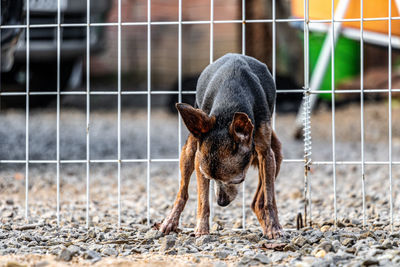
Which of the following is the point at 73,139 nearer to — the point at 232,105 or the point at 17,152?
the point at 17,152

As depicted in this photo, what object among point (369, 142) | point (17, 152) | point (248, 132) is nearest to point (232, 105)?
point (248, 132)

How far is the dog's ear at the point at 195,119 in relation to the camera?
3316mm

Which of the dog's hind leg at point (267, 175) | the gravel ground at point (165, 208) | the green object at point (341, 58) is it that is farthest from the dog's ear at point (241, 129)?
the green object at point (341, 58)

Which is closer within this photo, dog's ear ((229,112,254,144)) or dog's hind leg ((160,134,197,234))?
dog's ear ((229,112,254,144))

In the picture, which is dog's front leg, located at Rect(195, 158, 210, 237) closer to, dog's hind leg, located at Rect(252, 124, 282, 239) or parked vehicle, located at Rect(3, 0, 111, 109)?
dog's hind leg, located at Rect(252, 124, 282, 239)

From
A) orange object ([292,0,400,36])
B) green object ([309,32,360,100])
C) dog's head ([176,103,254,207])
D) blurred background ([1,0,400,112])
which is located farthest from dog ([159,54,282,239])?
green object ([309,32,360,100])

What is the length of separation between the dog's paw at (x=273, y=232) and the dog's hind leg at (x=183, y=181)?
1.85 feet

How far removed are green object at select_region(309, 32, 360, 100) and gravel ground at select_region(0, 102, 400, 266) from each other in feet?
4.84

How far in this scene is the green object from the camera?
1202cm

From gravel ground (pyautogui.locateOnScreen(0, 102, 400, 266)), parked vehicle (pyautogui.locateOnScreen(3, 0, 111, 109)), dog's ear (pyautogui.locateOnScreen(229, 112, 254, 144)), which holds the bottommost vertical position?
gravel ground (pyautogui.locateOnScreen(0, 102, 400, 266))

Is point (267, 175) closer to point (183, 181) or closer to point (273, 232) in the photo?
point (273, 232)

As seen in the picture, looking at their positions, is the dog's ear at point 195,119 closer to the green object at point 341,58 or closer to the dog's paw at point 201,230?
the dog's paw at point 201,230

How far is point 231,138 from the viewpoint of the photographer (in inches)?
135

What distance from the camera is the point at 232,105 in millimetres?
3549
